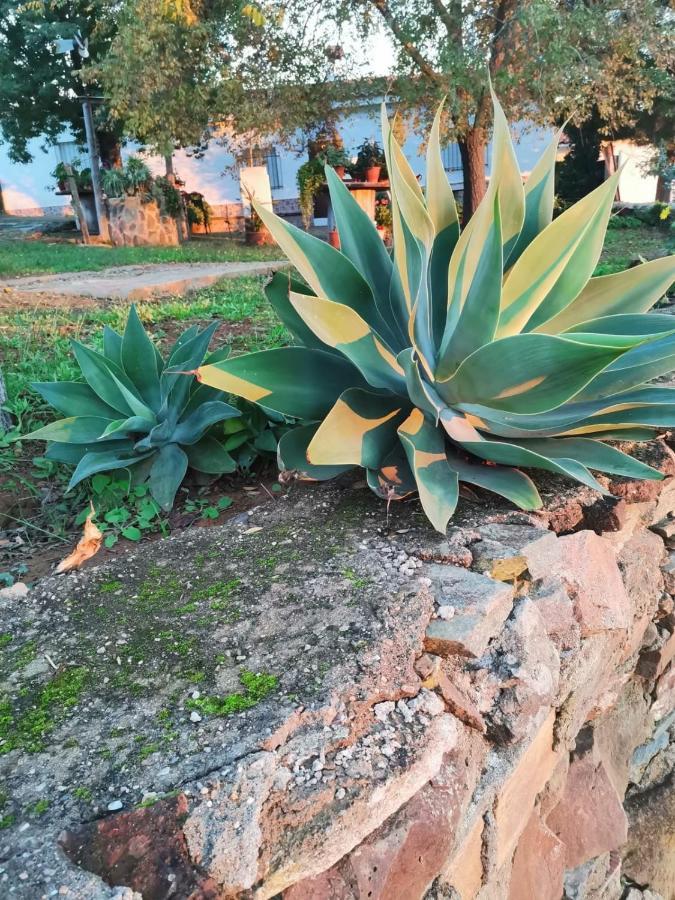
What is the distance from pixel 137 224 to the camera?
14.3 meters

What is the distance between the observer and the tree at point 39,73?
17438 mm

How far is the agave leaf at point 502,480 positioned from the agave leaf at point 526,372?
182 millimetres

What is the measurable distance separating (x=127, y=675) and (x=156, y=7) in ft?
33.3

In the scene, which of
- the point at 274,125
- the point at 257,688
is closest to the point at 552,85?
the point at 274,125

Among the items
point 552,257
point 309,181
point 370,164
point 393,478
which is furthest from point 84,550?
point 309,181

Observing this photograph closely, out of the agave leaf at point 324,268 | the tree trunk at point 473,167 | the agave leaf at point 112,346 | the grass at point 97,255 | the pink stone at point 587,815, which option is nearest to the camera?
the agave leaf at point 324,268

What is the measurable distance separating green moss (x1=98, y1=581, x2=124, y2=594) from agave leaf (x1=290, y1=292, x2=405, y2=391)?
2.63 feet

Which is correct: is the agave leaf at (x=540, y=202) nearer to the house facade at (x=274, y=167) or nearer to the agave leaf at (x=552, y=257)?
the agave leaf at (x=552, y=257)

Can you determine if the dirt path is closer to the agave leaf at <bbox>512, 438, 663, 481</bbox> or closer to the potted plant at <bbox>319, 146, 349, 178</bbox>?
the potted plant at <bbox>319, 146, 349, 178</bbox>

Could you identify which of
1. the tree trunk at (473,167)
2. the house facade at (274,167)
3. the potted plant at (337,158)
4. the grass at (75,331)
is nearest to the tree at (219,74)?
the potted plant at (337,158)

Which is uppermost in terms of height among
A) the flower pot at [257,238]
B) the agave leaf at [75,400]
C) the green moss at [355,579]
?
the agave leaf at [75,400]

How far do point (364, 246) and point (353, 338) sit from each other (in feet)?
1.64

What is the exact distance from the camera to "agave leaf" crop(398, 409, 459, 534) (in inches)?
67.7

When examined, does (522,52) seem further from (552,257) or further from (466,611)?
(466,611)
